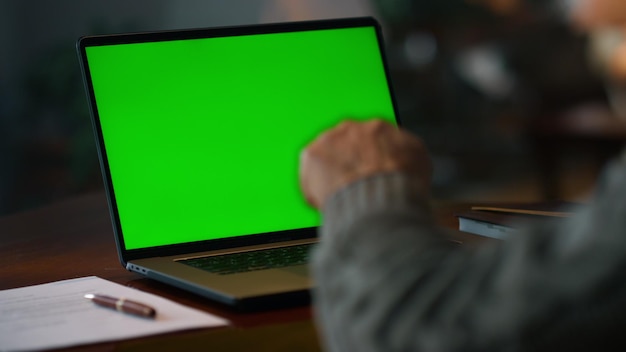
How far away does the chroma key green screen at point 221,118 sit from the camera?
1.16 meters

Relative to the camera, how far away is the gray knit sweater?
1.74 feet

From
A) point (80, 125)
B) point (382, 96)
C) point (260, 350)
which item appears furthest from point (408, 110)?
point (260, 350)

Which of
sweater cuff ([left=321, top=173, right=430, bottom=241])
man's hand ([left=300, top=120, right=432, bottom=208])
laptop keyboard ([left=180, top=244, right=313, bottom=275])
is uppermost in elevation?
man's hand ([left=300, top=120, right=432, bottom=208])

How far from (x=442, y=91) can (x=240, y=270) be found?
5219mm

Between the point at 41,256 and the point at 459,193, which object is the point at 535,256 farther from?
the point at 459,193

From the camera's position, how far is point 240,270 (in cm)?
101

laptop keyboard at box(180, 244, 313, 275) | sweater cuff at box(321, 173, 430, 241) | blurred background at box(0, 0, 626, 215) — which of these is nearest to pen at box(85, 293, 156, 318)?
laptop keyboard at box(180, 244, 313, 275)

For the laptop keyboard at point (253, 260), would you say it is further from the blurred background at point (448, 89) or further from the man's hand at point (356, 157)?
the blurred background at point (448, 89)

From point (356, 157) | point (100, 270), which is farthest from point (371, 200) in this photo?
point (100, 270)

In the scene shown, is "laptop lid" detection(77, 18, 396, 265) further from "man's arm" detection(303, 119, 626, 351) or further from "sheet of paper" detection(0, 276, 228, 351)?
"man's arm" detection(303, 119, 626, 351)

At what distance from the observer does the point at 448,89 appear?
6195 mm

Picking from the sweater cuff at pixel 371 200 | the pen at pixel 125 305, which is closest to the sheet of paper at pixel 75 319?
the pen at pixel 125 305

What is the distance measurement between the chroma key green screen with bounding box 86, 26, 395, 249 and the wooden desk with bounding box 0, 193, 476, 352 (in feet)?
0.35

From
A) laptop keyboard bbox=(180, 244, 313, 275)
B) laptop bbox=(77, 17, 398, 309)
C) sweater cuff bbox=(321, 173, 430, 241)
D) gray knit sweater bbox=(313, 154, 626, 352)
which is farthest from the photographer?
laptop bbox=(77, 17, 398, 309)
